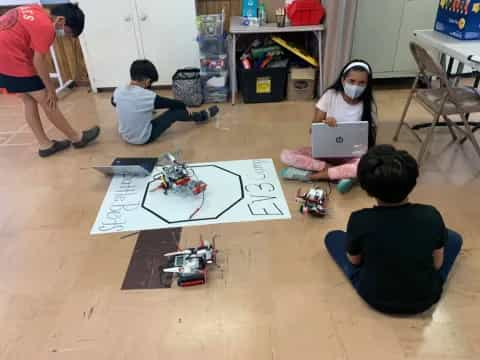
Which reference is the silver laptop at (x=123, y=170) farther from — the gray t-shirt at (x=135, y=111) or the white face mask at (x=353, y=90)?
the white face mask at (x=353, y=90)

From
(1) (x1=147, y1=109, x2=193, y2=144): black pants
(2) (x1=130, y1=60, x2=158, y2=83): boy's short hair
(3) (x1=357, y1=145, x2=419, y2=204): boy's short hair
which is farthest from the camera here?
(1) (x1=147, y1=109, x2=193, y2=144): black pants

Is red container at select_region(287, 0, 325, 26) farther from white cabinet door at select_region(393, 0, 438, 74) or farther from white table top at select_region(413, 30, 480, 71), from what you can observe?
white table top at select_region(413, 30, 480, 71)

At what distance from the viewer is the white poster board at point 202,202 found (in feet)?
6.04

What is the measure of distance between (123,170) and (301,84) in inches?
65.3

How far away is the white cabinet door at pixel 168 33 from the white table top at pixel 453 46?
1.77 m

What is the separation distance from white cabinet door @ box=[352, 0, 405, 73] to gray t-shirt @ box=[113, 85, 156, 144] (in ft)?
5.78

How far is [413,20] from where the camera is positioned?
3023 millimetres

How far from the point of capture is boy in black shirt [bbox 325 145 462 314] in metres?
1.11

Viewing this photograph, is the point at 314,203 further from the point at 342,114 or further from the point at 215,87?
the point at 215,87

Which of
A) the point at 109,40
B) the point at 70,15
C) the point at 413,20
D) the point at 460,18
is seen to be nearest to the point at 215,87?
the point at 109,40

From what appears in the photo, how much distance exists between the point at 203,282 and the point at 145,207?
62 cm

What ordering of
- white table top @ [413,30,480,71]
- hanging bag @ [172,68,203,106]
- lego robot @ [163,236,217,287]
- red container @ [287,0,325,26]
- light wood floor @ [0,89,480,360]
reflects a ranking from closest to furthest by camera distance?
light wood floor @ [0,89,480,360] → lego robot @ [163,236,217,287] → white table top @ [413,30,480,71] → red container @ [287,0,325,26] → hanging bag @ [172,68,203,106]

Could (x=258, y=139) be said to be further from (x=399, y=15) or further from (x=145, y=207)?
(x=399, y=15)

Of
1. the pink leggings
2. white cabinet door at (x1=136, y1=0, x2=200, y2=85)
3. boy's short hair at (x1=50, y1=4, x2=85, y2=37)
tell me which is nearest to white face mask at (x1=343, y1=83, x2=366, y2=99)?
the pink leggings
